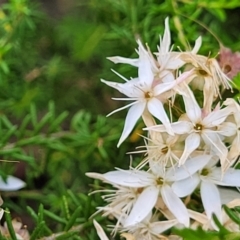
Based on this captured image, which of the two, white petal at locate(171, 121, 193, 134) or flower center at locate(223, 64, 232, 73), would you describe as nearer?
white petal at locate(171, 121, 193, 134)

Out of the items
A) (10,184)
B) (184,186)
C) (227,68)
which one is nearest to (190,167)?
(184,186)

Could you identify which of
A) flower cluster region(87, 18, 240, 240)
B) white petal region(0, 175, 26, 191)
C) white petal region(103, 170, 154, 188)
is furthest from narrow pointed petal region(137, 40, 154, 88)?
white petal region(0, 175, 26, 191)

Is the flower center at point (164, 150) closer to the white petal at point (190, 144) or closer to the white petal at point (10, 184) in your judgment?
the white petal at point (190, 144)

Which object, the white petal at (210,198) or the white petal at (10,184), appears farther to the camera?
the white petal at (10,184)

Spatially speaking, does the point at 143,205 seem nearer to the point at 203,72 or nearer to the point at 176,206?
the point at 176,206

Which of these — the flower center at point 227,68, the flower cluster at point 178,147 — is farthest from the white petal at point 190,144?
the flower center at point 227,68

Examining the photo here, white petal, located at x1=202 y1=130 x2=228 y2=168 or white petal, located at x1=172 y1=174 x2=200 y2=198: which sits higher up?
white petal, located at x1=202 y1=130 x2=228 y2=168

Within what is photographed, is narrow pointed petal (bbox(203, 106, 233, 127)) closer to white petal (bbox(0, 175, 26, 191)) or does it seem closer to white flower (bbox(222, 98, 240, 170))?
white flower (bbox(222, 98, 240, 170))
